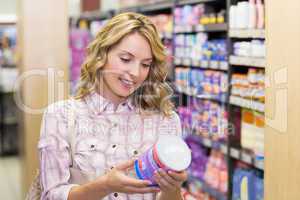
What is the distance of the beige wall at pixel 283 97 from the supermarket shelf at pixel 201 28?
4.21ft

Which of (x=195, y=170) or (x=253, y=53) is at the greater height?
(x=253, y=53)

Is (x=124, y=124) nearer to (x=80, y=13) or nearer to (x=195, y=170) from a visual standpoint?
(x=195, y=170)

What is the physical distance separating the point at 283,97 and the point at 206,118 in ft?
5.24

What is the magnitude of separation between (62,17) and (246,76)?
1.42 meters

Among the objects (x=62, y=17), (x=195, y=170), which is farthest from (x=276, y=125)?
(x=195, y=170)

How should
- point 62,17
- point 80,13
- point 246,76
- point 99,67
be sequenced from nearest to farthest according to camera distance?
point 99,67 < point 62,17 < point 246,76 < point 80,13

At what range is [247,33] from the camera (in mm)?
2740

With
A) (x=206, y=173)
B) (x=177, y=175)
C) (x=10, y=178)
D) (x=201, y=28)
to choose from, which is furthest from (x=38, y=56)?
(x=206, y=173)

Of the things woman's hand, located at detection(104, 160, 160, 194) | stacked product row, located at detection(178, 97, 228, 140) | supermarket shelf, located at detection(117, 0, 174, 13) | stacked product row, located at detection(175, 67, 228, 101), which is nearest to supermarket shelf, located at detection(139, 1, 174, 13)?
supermarket shelf, located at detection(117, 0, 174, 13)

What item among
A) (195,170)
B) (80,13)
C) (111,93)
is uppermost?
(80,13)

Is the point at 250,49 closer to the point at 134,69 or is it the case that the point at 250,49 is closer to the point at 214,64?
the point at 214,64

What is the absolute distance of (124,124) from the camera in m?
1.75

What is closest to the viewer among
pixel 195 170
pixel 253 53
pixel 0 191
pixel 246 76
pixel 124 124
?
pixel 124 124

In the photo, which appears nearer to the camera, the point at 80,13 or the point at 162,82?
the point at 162,82
